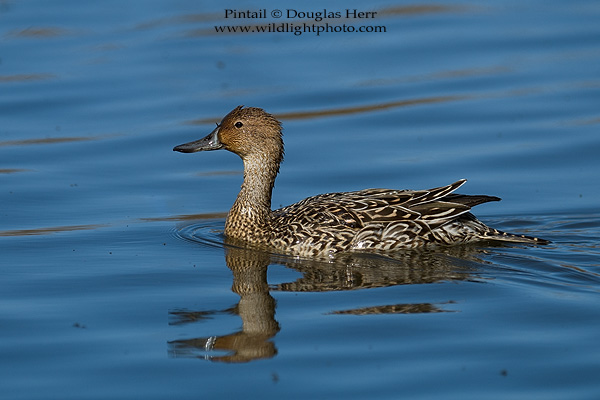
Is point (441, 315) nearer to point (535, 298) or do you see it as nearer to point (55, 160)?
point (535, 298)

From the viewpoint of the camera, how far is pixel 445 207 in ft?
34.6

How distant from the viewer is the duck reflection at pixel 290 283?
791 centimetres

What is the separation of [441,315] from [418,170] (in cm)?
464

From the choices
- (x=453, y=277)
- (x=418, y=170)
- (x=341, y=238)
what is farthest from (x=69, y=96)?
(x=453, y=277)

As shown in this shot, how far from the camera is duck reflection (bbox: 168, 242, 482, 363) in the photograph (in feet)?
25.9

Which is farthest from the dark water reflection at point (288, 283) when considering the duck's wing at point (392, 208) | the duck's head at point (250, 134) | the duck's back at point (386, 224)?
the duck's head at point (250, 134)

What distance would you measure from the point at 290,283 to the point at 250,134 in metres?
2.25

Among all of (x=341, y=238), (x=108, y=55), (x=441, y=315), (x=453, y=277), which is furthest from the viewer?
(x=108, y=55)

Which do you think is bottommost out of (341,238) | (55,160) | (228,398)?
(228,398)

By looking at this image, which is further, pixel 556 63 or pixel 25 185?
pixel 556 63

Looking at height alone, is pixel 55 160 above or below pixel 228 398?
above

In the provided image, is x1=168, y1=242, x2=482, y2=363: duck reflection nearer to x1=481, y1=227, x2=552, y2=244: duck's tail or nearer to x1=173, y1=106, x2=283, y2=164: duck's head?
x1=481, y1=227, x2=552, y2=244: duck's tail

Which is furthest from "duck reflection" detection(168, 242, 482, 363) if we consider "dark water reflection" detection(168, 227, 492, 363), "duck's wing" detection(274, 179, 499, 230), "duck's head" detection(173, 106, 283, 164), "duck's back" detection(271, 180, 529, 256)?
"duck's head" detection(173, 106, 283, 164)

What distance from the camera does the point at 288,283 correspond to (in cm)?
945
